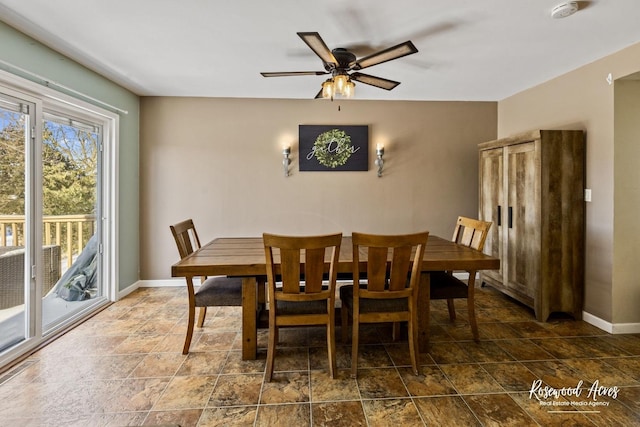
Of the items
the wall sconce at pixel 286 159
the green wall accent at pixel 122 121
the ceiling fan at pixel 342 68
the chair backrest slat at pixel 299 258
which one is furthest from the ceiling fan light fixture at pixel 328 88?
the green wall accent at pixel 122 121

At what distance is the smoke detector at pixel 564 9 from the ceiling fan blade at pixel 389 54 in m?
0.92

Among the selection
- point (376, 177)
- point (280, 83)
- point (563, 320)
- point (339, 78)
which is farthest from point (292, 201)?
point (563, 320)

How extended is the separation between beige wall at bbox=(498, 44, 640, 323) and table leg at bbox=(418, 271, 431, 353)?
1.72 meters

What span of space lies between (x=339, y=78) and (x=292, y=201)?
1974 millimetres

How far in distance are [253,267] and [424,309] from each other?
129cm

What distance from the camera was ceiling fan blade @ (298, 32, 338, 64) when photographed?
1917mm

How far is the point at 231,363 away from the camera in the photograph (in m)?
2.26

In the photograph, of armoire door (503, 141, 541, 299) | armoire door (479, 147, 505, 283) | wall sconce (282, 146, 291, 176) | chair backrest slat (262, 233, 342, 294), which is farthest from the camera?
wall sconce (282, 146, 291, 176)

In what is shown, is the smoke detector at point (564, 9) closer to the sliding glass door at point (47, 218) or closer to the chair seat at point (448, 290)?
the chair seat at point (448, 290)

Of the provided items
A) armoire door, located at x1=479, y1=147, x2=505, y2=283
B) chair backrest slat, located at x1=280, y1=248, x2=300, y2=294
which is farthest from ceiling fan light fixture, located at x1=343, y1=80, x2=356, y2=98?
armoire door, located at x1=479, y1=147, x2=505, y2=283

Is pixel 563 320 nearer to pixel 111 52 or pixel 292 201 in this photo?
pixel 292 201

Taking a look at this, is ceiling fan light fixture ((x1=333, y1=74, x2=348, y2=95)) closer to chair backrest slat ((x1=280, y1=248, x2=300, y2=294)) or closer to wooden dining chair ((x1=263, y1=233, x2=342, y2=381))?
wooden dining chair ((x1=263, y1=233, x2=342, y2=381))

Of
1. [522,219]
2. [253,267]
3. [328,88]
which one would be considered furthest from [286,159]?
[522,219]

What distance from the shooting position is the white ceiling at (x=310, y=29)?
6.79ft
